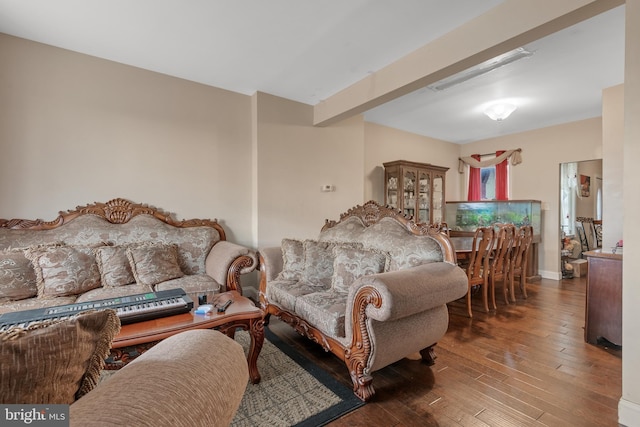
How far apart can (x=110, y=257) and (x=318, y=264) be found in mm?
1815

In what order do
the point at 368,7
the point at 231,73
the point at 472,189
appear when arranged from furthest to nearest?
the point at 472,189, the point at 231,73, the point at 368,7

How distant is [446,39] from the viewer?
2498 millimetres

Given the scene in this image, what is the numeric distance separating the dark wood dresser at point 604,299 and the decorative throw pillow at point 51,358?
343 centimetres

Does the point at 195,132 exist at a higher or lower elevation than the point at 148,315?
higher

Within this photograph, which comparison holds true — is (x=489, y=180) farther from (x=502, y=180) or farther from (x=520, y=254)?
(x=520, y=254)

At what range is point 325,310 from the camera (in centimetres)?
203

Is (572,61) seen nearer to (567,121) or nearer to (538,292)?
(567,121)

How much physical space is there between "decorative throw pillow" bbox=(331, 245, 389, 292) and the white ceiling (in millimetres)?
1841

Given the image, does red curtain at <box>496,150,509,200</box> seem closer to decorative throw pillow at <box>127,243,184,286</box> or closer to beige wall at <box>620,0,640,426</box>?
beige wall at <box>620,0,640,426</box>

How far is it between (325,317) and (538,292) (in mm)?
3794

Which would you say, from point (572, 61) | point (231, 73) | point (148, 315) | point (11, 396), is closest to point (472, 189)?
point (572, 61)

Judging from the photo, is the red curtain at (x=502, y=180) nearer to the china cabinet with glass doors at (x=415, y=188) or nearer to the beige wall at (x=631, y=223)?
the china cabinet with glass doors at (x=415, y=188)

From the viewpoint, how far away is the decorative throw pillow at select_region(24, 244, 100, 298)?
229 centimetres

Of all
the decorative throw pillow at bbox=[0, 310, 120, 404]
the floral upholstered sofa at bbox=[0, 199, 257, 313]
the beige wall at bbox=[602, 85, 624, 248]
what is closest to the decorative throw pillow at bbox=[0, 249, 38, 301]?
the floral upholstered sofa at bbox=[0, 199, 257, 313]
